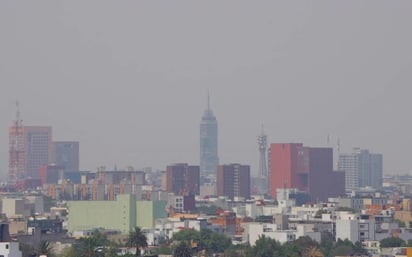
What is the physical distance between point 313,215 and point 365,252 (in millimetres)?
37257

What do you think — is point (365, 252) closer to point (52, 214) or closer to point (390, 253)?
point (390, 253)

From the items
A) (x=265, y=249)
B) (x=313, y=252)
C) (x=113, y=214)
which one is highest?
(x=113, y=214)

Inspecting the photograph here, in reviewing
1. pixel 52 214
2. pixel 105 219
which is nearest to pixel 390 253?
pixel 105 219

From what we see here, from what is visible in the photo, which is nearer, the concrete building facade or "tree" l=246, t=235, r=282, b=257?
"tree" l=246, t=235, r=282, b=257

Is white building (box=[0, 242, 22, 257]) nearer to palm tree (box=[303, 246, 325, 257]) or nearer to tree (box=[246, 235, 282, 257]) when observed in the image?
palm tree (box=[303, 246, 325, 257])

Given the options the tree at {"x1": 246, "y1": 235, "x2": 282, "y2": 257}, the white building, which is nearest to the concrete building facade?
the tree at {"x1": 246, "y1": 235, "x2": 282, "y2": 257}

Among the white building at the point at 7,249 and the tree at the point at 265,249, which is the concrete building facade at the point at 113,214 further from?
the white building at the point at 7,249

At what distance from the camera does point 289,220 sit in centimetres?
12812

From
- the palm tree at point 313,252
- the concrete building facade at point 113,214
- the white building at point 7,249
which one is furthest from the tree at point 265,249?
the white building at point 7,249

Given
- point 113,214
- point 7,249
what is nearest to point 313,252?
point 113,214

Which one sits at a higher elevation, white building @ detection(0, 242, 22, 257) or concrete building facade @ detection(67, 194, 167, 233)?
concrete building facade @ detection(67, 194, 167, 233)

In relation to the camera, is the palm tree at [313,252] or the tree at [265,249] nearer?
the palm tree at [313,252]

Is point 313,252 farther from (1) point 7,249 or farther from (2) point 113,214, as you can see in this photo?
(1) point 7,249

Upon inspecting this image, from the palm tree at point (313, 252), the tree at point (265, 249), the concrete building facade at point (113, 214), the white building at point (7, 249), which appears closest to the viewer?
the white building at point (7, 249)
